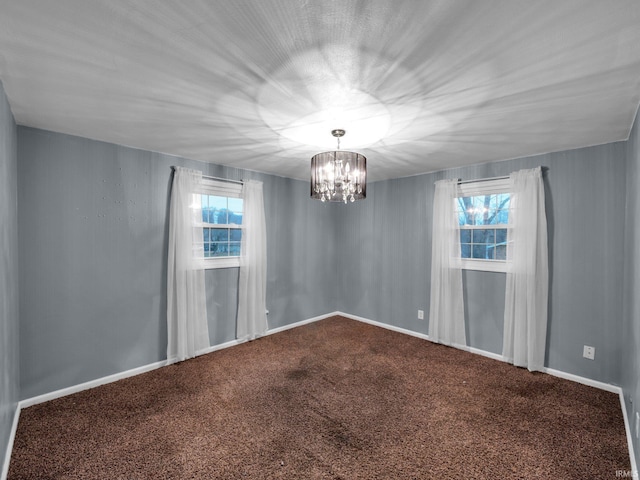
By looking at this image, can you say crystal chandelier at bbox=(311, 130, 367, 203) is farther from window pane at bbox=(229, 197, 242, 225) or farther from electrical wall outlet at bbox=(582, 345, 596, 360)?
electrical wall outlet at bbox=(582, 345, 596, 360)

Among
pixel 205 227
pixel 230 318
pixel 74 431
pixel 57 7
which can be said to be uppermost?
pixel 57 7

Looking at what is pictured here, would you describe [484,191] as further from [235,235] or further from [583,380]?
[235,235]

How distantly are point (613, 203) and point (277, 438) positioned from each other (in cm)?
368

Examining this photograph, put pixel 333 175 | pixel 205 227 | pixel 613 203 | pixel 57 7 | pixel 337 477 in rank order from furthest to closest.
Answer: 1. pixel 205 227
2. pixel 613 203
3. pixel 333 175
4. pixel 337 477
5. pixel 57 7

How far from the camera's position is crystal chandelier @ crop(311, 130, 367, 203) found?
2.56 metres

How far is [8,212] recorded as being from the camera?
2104mm

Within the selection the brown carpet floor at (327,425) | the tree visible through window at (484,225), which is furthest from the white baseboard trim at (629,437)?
the tree visible through window at (484,225)

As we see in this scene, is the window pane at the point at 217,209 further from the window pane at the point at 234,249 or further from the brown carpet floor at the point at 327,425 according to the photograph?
the brown carpet floor at the point at 327,425

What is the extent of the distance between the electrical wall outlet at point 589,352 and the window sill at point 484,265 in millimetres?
1039

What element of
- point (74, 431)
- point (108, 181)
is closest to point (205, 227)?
point (108, 181)

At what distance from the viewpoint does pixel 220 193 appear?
13.0ft

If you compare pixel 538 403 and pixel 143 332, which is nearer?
pixel 538 403

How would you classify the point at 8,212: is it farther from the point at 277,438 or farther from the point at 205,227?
the point at 277,438

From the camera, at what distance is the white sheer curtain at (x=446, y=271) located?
3971 mm
